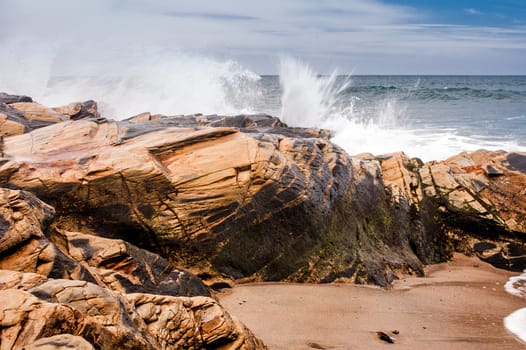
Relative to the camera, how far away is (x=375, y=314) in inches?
233

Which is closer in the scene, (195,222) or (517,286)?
(195,222)

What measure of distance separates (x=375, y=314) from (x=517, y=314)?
6.15 ft

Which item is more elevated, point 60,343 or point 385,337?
point 60,343

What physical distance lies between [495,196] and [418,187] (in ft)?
4.78

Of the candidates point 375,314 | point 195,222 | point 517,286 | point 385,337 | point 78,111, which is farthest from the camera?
point 78,111

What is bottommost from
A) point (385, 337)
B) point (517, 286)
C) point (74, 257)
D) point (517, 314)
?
point (517, 286)

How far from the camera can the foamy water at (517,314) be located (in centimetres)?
586

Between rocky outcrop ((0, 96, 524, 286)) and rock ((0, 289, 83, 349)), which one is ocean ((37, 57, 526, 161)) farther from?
rock ((0, 289, 83, 349))

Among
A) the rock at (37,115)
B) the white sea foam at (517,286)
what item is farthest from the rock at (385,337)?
the rock at (37,115)

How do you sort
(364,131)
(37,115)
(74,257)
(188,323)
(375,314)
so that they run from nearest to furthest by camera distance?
(188,323)
(74,257)
(375,314)
(37,115)
(364,131)

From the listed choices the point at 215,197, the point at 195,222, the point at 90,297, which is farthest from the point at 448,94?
the point at 90,297

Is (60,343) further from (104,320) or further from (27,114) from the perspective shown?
(27,114)

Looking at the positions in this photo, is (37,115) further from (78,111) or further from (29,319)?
(29,319)

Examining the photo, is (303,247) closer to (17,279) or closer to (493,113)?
(17,279)
